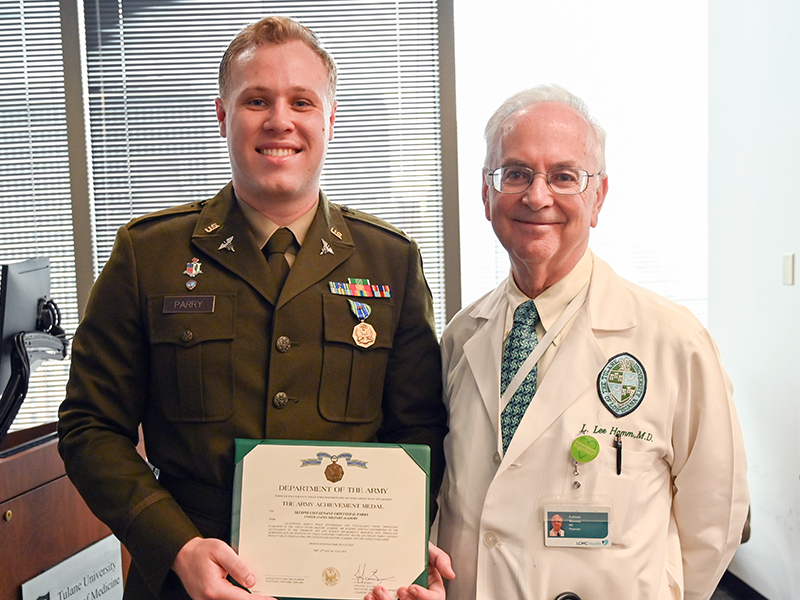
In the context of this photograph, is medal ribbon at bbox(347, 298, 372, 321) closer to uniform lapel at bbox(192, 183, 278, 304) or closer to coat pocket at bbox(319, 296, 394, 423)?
coat pocket at bbox(319, 296, 394, 423)

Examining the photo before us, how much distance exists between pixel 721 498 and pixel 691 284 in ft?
7.65

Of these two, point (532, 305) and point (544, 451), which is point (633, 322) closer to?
point (532, 305)

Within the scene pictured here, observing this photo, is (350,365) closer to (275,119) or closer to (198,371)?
(198,371)

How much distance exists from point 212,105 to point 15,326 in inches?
63.0

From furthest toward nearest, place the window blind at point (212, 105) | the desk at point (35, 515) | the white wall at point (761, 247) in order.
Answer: the window blind at point (212, 105) < the white wall at point (761, 247) < the desk at point (35, 515)

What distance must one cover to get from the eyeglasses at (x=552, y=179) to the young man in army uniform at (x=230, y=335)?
399mm

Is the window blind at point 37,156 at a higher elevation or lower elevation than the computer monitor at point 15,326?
higher

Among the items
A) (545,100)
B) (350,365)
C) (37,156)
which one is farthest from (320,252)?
(37,156)

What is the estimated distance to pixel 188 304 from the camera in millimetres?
1378

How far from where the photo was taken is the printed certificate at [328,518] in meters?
1.22

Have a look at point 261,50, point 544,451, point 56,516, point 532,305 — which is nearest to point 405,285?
point 532,305

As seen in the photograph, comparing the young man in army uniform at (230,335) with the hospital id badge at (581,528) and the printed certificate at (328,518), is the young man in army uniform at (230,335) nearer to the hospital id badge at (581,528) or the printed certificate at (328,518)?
the printed certificate at (328,518)

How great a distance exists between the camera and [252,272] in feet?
4.62
